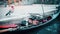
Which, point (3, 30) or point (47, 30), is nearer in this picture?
point (3, 30)

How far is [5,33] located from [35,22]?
0.78ft

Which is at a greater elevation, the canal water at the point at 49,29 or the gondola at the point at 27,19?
the gondola at the point at 27,19

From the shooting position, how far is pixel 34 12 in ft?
3.98

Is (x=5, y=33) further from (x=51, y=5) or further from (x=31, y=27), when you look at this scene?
(x=51, y=5)

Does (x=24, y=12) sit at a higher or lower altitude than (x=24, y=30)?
higher

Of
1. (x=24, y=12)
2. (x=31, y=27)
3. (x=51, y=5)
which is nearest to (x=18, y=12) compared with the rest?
(x=24, y=12)

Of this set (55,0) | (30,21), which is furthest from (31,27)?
(55,0)

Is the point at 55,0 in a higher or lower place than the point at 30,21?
higher

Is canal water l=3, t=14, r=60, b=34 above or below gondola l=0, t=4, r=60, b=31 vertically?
below

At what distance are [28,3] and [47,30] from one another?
257 millimetres

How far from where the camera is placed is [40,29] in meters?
1.23

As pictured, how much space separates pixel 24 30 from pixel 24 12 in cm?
13

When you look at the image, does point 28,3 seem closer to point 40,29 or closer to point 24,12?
point 24,12

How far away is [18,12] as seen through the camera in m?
1.18
